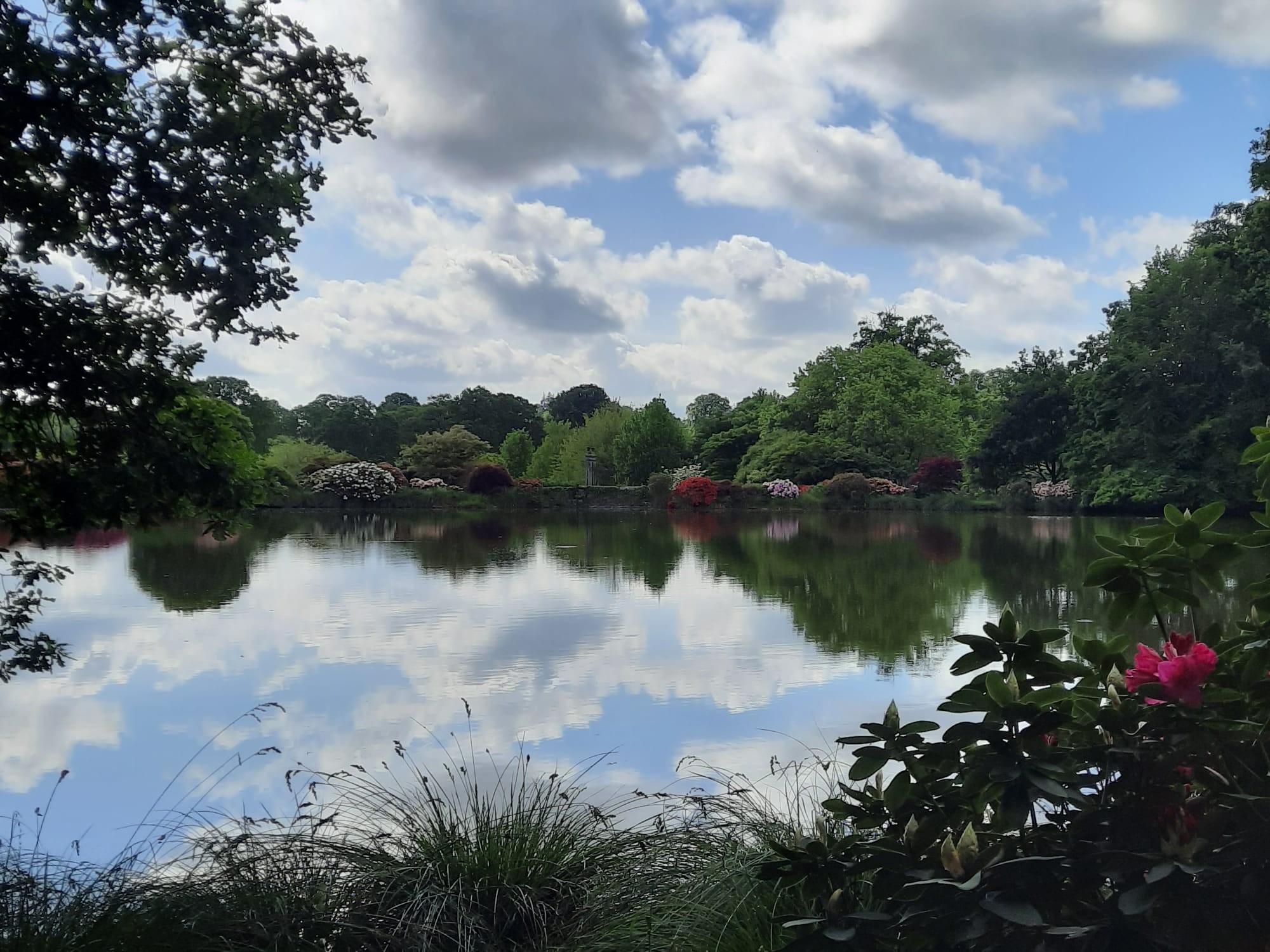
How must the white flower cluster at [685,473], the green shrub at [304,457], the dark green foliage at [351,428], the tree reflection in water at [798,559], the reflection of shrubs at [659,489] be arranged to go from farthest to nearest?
1. the dark green foliage at [351,428]
2. the white flower cluster at [685,473]
3. the green shrub at [304,457]
4. the reflection of shrubs at [659,489]
5. the tree reflection in water at [798,559]

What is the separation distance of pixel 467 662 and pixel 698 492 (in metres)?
27.1

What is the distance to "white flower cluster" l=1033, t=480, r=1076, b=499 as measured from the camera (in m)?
29.8

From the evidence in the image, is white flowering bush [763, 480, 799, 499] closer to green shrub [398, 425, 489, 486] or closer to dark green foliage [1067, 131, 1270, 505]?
dark green foliage [1067, 131, 1270, 505]

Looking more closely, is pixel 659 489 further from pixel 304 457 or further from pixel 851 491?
pixel 304 457

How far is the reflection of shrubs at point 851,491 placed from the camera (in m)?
32.2

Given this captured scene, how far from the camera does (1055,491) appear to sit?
100ft

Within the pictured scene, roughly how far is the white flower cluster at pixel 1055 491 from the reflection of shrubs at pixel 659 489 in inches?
462

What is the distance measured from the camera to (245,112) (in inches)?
104

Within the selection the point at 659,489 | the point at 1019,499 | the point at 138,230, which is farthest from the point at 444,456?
the point at 138,230

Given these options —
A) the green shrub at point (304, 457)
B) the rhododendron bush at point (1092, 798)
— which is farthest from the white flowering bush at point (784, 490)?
the rhododendron bush at point (1092, 798)

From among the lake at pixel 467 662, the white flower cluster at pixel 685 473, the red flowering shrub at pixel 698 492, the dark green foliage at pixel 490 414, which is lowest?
the lake at pixel 467 662

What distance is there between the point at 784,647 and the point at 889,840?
19.3 ft

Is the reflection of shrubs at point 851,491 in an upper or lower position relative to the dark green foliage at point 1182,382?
lower

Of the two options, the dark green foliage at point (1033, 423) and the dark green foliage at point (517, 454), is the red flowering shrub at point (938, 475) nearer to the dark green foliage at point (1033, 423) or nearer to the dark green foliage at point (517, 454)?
the dark green foliage at point (1033, 423)
